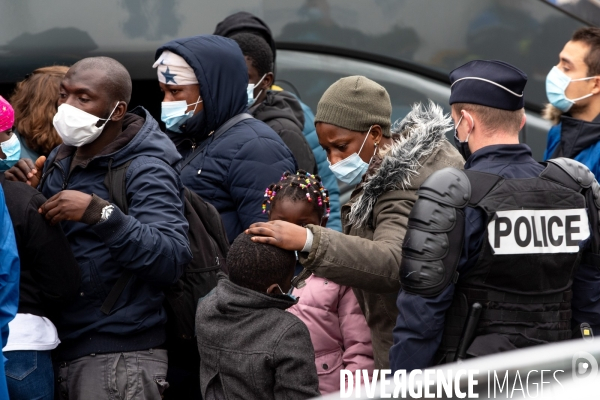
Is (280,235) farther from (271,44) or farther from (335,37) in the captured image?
(335,37)

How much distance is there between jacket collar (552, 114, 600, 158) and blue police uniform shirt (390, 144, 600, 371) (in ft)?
6.48

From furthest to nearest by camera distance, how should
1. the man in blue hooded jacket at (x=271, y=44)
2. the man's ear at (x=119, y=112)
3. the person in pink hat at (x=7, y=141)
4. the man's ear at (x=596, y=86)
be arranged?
1. the man in blue hooded jacket at (x=271, y=44)
2. the man's ear at (x=596, y=86)
3. the man's ear at (x=119, y=112)
4. the person in pink hat at (x=7, y=141)

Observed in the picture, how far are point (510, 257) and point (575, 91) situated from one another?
2.66m

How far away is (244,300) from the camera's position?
10.0 ft

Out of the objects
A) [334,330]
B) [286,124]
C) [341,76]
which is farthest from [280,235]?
[341,76]

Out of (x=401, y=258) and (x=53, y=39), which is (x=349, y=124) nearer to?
(x=401, y=258)

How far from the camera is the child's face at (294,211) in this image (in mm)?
3432

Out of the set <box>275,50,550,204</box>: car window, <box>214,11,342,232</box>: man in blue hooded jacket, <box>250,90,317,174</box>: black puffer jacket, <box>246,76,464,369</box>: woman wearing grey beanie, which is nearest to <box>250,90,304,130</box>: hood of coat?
<box>250,90,317,174</box>: black puffer jacket

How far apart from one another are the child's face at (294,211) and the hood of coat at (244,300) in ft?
1.41

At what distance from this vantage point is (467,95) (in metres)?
3.16

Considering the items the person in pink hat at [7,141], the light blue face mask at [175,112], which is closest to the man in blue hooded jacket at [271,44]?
the light blue face mask at [175,112]

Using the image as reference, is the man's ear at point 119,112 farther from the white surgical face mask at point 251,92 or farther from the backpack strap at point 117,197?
the white surgical face mask at point 251,92

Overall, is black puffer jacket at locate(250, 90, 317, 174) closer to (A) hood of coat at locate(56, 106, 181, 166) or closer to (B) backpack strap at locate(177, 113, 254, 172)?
(B) backpack strap at locate(177, 113, 254, 172)

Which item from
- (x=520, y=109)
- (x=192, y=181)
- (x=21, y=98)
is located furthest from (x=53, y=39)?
(x=520, y=109)
